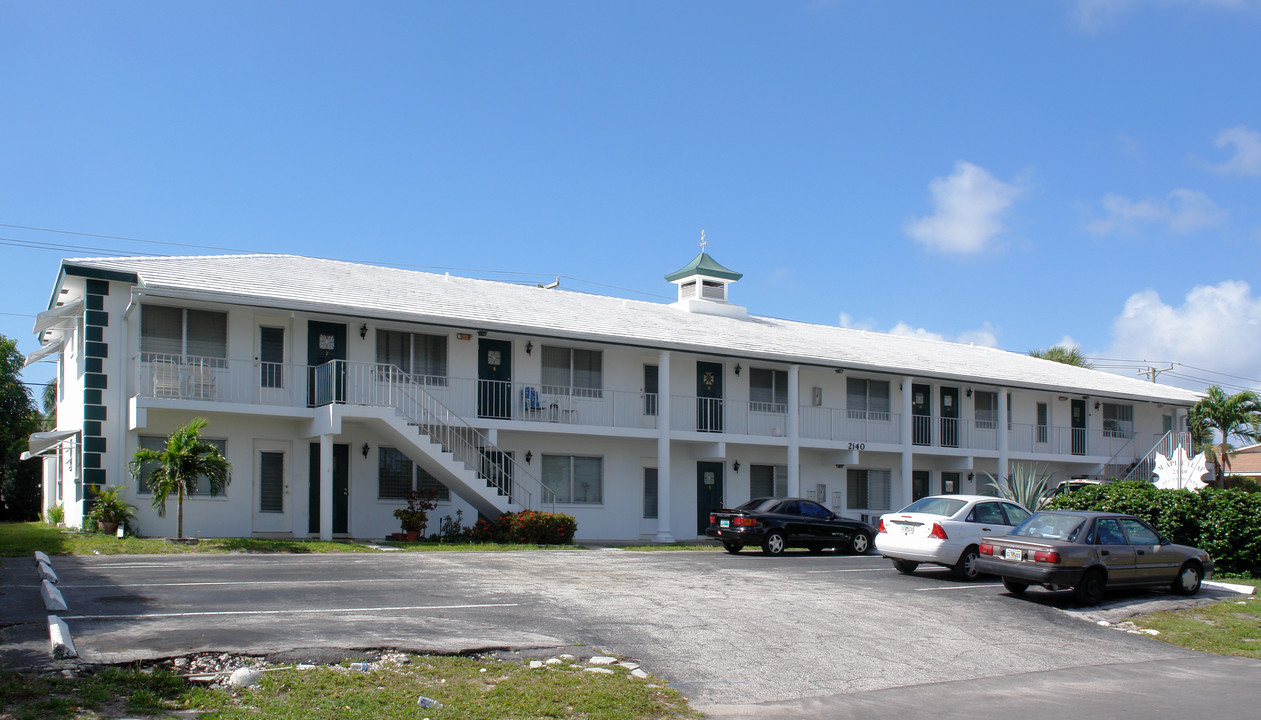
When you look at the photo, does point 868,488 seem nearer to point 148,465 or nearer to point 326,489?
point 326,489

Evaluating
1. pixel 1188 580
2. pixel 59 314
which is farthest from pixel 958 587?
pixel 59 314

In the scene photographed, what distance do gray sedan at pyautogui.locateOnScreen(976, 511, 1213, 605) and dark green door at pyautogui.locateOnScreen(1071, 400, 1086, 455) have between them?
21.1 metres

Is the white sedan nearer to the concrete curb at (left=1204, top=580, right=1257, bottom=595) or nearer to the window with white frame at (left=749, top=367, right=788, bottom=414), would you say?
the concrete curb at (left=1204, top=580, right=1257, bottom=595)

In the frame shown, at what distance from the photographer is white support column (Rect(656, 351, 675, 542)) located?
2566 cm

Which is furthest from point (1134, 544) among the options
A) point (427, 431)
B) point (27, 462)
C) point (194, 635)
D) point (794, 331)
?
point (27, 462)

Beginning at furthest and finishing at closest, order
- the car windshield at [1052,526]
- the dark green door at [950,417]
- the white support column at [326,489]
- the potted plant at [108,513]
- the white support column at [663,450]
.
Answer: the dark green door at [950,417]
the white support column at [663,450]
the white support column at [326,489]
the potted plant at [108,513]
the car windshield at [1052,526]

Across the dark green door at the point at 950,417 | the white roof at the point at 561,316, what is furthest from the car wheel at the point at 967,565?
the dark green door at the point at 950,417

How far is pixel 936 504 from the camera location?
693 inches

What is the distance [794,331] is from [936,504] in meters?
16.5

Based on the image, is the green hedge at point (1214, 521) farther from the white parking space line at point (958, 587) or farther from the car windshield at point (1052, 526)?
the car windshield at point (1052, 526)

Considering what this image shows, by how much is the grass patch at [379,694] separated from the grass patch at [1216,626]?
7110mm

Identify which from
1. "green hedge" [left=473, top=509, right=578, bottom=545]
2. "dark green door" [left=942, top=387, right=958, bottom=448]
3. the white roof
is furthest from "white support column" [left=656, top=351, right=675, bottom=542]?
"dark green door" [left=942, top=387, right=958, bottom=448]

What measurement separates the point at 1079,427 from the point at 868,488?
31.2 ft

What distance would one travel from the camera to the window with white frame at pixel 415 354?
2347cm
